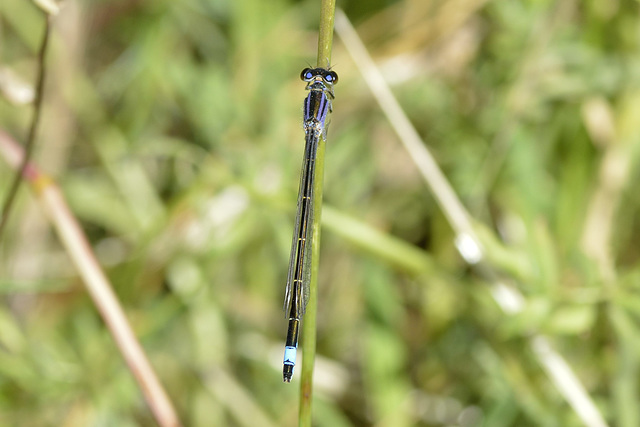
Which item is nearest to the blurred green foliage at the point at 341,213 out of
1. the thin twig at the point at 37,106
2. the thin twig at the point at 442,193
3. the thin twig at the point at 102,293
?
the thin twig at the point at 442,193

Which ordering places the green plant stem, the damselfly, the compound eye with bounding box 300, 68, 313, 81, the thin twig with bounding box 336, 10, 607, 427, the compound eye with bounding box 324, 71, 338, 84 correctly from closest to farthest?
1. the green plant stem
2. the damselfly
3. the compound eye with bounding box 324, 71, 338, 84
4. the compound eye with bounding box 300, 68, 313, 81
5. the thin twig with bounding box 336, 10, 607, 427

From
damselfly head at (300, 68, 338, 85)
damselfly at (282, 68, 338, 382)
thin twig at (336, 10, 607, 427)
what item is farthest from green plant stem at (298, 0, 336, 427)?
thin twig at (336, 10, 607, 427)

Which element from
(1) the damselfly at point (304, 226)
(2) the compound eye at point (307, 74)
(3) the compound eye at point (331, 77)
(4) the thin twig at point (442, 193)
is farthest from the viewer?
(4) the thin twig at point (442, 193)

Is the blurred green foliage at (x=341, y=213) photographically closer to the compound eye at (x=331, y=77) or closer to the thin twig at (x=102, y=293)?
the thin twig at (x=102, y=293)

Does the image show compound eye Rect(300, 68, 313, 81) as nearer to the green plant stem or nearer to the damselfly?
the damselfly

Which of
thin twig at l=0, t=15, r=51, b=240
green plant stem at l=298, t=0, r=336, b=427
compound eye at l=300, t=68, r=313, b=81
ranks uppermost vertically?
compound eye at l=300, t=68, r=313, b=81

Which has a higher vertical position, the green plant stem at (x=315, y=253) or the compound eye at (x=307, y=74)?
the compound eye at (x=307, y=74)
